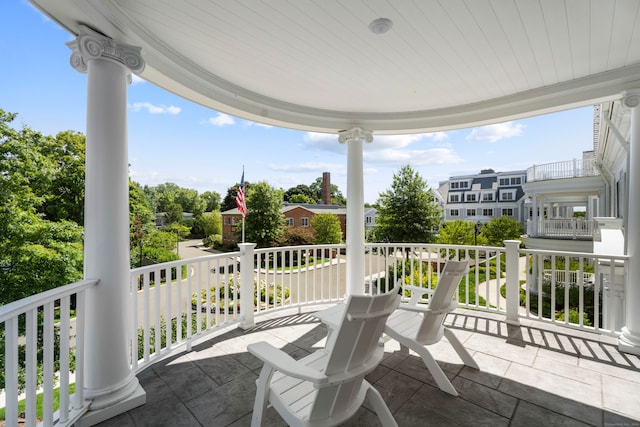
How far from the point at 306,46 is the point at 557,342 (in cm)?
409

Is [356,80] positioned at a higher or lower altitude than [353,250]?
higher

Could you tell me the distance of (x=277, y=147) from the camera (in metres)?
38.2

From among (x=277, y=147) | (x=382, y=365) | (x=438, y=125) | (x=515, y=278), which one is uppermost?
(x=277, y=147)

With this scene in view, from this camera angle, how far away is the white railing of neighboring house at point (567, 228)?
11.6 metres

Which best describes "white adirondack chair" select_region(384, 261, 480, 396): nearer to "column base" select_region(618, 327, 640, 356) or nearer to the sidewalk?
the sidewalk

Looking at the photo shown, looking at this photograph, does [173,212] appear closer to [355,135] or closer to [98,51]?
[355,135]

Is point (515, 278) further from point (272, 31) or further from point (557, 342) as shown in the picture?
point (272, 31)

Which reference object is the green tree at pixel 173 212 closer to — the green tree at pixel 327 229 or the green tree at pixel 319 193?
the green tree at pixel 327 229

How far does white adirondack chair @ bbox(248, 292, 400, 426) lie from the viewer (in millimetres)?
1448

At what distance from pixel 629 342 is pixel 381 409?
312 centimetres

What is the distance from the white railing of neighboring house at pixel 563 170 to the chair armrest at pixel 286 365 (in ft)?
48.7

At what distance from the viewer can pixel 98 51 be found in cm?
208

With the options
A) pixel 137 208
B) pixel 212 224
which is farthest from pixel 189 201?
pixel 137 208

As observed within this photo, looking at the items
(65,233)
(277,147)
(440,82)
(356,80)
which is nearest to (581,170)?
(440,82)
